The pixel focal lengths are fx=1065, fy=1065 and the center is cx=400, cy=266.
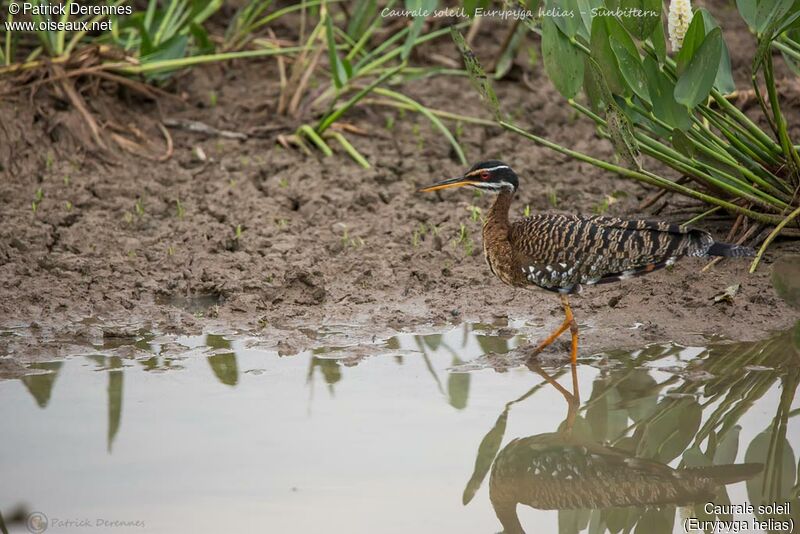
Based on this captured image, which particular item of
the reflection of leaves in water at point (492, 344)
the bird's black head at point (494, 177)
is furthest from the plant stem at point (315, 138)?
the reflection of leaves in water at point (492, 344)

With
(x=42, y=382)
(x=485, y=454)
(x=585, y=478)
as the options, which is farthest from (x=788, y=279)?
(x=42, y=382)

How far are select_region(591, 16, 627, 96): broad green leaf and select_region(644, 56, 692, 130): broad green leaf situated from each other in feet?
0.61

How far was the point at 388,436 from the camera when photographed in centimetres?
510

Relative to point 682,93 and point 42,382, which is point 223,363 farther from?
point 682,93

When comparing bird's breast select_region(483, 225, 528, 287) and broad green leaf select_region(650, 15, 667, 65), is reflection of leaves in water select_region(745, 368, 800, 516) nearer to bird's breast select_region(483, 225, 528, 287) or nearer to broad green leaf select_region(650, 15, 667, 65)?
bird's breast select_region(483, 225, 528, 287)

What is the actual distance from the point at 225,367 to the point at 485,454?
1763 millimetres

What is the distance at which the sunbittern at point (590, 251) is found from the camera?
6.18 m

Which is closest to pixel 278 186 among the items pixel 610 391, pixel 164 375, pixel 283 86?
pixel 283 86

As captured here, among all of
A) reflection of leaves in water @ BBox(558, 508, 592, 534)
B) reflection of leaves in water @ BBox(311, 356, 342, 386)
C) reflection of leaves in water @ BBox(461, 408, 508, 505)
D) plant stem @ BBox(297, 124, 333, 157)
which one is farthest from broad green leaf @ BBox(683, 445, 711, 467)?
plant stem @ BBox(297, 124, 333, 157)

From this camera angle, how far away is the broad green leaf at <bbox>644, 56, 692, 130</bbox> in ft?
20.5

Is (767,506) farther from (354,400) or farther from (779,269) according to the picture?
(779,269)

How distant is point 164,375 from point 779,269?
3925 millimetres

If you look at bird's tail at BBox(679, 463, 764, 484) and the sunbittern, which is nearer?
bird's tail at BBox(679, 463, 764, 484)

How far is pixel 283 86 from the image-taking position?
942cm
